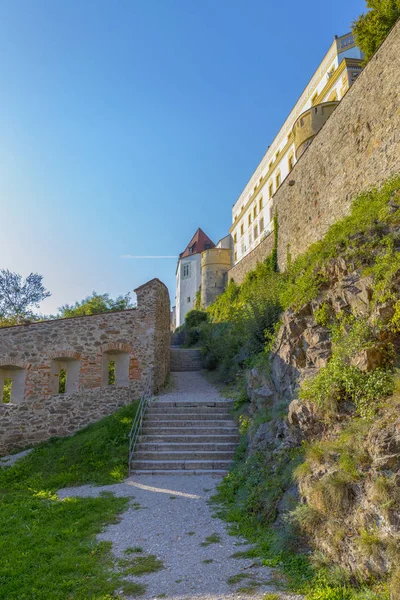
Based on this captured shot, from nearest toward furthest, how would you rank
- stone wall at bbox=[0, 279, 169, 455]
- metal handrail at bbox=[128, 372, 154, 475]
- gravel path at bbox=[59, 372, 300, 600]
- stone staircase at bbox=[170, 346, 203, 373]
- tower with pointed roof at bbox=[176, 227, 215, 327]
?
gravel path at bbox=[59, 372, 300, 600] < metal handrail at bbox=[128, 372, 154, 475] < stone wall at bbox=[0, 279, 169, 455] < stone staircase at bbox=[170, 346, 203, 373] < tower with pointed roof at bbox=[176, 227, 215, 327]

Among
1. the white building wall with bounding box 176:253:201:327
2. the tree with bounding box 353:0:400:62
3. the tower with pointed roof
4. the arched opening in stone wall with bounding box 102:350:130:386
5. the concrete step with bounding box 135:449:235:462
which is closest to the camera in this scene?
the concrete step with bounding box 135:449:235:462

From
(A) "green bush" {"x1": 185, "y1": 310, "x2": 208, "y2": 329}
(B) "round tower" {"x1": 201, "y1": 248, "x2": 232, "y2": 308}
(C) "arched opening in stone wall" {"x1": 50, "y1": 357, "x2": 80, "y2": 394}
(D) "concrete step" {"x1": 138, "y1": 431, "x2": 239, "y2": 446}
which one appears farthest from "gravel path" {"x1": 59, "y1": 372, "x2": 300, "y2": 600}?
(B) "round tower" {"x1": 201, "y1": 248, "x2": 232, "y2": 308}

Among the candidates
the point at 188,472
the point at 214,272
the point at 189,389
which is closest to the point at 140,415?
the point at 188,472

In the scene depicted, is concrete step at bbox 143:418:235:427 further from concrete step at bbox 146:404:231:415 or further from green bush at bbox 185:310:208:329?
green bush at bbox 185:310:208:329

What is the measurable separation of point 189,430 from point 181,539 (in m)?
4.60

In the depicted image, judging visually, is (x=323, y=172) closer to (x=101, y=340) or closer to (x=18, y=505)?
(x=101, y=340)

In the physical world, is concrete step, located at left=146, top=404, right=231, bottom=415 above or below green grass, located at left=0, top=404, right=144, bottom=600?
above

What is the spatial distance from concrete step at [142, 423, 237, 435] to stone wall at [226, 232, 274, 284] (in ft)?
37.1

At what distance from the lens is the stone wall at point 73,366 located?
1155 cm

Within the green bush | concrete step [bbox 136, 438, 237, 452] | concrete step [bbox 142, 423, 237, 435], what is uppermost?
the green bush

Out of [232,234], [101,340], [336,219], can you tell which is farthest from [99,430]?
[232,234]

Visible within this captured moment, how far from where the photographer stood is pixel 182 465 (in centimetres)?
864

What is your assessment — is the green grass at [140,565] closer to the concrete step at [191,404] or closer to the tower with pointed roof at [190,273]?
the concrete step at [191,404]

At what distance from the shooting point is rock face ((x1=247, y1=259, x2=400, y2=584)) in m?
3.66
